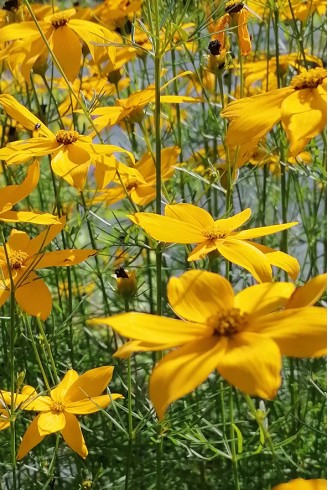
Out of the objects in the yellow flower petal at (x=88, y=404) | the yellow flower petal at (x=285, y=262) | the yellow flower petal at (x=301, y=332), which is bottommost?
the yellow flower petal at (x=88, y=404)

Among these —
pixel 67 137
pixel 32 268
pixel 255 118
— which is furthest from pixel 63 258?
pixel 255 118

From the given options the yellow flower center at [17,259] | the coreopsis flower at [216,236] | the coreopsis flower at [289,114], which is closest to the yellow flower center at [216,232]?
the coreopsis flower at [216,236]

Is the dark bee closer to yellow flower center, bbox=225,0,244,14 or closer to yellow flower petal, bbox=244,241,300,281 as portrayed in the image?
yellow flower petal, bbox=244,241,300,281

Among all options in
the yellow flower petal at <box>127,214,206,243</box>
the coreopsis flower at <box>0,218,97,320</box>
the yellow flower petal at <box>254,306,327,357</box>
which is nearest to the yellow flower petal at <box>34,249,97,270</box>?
the coreopsis flower at <box>0,218,97,320</box>

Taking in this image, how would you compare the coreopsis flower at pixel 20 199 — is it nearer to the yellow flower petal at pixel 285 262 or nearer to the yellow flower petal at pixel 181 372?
the yellow flower petal at pixel 285 262

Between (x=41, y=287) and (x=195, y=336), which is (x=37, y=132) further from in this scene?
(x=195, y=336)

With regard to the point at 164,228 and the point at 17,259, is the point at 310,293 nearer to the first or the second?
the point at 164,228

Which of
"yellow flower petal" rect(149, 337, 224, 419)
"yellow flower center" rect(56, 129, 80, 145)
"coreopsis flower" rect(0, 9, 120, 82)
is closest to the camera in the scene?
"yellow flower petal" rect(149, 337, 224, 419)
